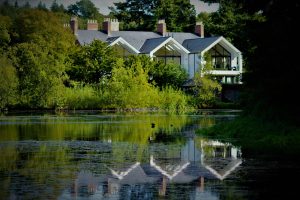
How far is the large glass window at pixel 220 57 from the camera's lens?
266ft

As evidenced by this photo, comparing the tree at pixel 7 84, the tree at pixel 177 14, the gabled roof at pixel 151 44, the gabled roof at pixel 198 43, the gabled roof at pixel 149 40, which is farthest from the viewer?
the tree at pixel 177 14

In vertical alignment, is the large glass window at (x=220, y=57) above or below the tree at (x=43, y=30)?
below

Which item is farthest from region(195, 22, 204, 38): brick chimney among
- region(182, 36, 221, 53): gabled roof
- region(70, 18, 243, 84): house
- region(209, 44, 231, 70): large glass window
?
region(209, 44, 231, 70): large glass window

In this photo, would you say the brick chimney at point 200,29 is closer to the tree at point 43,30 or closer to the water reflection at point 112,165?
the tree at point 43,30

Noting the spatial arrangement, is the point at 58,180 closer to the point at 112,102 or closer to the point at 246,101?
the point at 246,101

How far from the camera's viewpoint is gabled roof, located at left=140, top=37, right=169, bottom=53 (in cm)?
7814

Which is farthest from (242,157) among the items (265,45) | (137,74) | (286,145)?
(137,74)

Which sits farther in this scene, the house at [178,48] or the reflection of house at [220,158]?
the house at [178,48]

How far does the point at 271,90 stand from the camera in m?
24.1

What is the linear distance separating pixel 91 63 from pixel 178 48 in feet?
46.3

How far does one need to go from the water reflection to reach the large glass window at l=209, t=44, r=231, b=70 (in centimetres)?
5109

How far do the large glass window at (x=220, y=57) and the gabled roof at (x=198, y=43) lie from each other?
4.27 feet

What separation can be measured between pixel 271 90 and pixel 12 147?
858 cm

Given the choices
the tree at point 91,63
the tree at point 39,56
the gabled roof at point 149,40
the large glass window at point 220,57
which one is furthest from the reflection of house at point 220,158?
the large glass window at point 220,57
